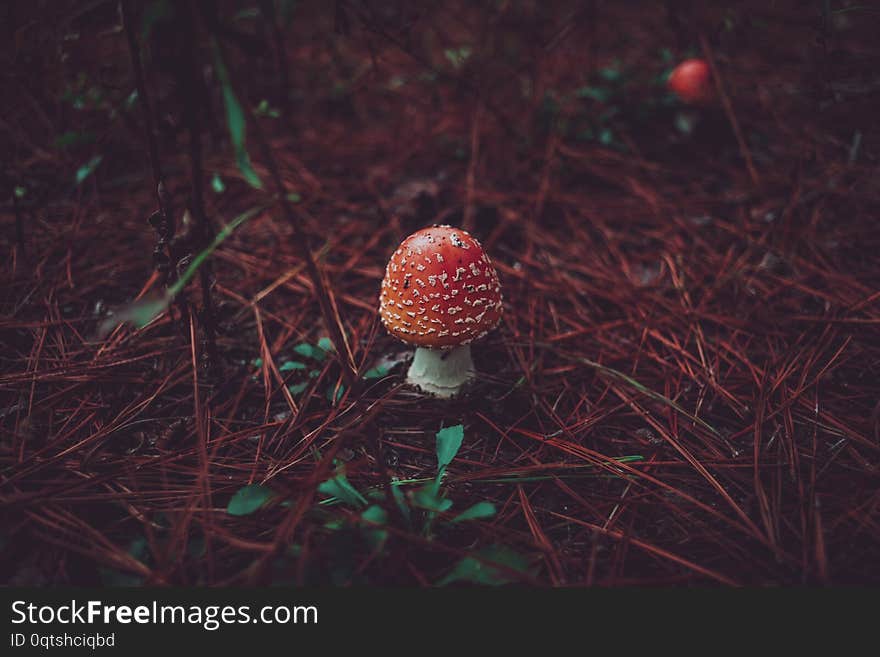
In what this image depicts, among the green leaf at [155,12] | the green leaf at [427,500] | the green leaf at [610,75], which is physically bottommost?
the green leaf at [427,500]

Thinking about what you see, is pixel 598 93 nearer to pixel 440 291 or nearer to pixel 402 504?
pixel 440 291

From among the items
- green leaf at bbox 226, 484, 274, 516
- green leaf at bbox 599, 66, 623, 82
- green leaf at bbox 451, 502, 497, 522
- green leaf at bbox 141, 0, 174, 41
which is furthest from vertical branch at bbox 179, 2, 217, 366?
green leaf at bbox 599, 66, 623, 82

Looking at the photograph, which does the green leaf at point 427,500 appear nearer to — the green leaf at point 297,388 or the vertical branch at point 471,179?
the green leaf at point 297,388

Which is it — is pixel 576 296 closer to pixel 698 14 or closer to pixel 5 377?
pixel 5 377

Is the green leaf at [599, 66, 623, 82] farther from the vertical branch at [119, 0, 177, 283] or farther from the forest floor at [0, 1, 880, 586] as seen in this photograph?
the vertical branch at [119, 0, 177, 283]

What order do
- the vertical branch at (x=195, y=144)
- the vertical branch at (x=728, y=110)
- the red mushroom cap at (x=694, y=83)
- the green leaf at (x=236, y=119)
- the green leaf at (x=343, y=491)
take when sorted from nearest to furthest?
the green leaf at (x=236, y=119) < the vertical branch at (x=195, y=144) < the green leaf at (x=343, y=491) < the vertical branch at (x=728, y=110) < the red mushroom cap at (x=694, y=83)

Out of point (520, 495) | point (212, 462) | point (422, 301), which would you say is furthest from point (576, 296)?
point (212, 462)

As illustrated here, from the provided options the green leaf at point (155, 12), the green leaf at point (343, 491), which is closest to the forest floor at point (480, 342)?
the green leaf at point (343, 491)
